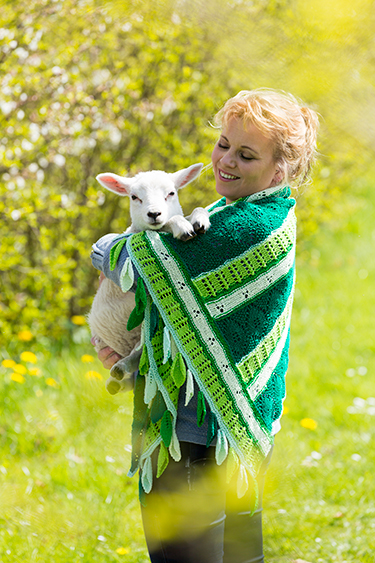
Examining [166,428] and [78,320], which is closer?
[166,428]

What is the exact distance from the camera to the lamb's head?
6.11ft

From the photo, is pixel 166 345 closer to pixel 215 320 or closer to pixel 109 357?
pixel 215 320

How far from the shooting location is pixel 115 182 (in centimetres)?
214

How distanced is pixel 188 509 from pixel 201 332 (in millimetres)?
520

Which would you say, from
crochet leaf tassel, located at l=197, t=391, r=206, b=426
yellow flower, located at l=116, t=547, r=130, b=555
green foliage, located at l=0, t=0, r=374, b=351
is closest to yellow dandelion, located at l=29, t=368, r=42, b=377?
green foliage, located at l=0, t=0, r=374, b=351

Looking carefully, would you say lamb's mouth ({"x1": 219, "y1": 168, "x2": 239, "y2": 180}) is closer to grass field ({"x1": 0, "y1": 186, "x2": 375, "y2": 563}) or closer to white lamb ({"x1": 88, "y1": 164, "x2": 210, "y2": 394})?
white lamb ({"x1": 88, "y1": 164, "x2": 210, "y2": 394})

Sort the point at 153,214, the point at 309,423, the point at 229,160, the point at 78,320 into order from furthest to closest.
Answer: the point at 78,320, the point at 309,423, the point at 153,214, the point at 229,160

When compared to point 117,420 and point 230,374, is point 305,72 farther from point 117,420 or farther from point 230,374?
point 117,420

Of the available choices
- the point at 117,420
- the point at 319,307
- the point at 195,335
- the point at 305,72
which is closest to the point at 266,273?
the point at 195,335

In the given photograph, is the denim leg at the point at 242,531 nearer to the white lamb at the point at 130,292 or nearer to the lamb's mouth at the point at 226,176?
the white lamb at the point at 130,292

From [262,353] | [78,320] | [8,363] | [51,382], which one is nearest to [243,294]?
[262,353]

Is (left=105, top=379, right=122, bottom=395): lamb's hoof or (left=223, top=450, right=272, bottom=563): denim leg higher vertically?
(left=105, top=379, right=122, bottom=395): lamb's hoof

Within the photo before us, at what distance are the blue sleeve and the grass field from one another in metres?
0.83

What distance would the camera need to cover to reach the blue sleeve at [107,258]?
1.65 meters
